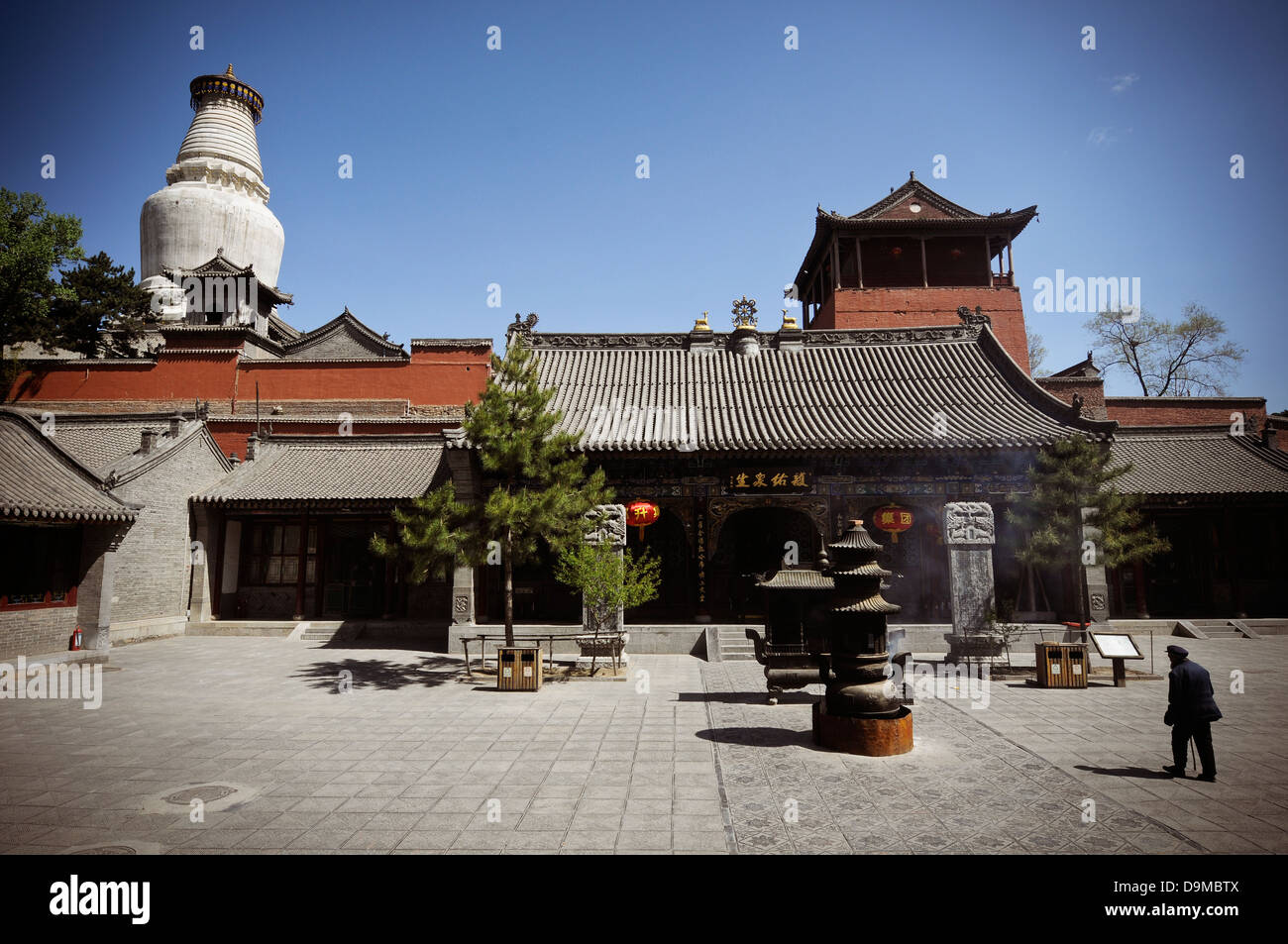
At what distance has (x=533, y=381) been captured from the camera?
1244cm

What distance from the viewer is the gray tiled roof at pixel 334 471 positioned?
1745 centimetres

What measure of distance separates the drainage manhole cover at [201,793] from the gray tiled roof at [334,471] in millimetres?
11553

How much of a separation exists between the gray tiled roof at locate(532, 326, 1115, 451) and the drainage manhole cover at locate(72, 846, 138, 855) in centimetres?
1045

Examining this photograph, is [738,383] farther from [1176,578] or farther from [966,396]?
[1176,578]

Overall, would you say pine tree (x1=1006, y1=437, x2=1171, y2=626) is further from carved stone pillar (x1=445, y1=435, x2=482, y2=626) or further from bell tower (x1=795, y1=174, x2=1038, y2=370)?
bell tower (x1=795, y1=174, x2=1038, y2=370)

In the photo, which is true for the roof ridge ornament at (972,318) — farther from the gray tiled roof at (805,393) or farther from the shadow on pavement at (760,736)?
the shadow on pavement at (760,736)

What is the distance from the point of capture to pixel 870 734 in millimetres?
6957

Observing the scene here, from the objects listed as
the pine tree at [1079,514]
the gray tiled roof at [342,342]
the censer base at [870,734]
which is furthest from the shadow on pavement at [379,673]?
the gray tiled roof at [342,342]

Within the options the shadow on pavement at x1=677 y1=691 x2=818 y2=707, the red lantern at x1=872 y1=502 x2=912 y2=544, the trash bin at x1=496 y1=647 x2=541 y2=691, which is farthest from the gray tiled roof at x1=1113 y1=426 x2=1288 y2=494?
the trash bin at x1=496 y1=647 x2=541 y2=691

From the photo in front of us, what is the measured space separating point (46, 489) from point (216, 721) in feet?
24.8

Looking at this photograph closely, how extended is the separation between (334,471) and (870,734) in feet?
54.1

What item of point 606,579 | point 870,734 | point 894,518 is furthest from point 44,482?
point 894,518

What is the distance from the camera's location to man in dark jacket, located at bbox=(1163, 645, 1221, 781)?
19.5ft
